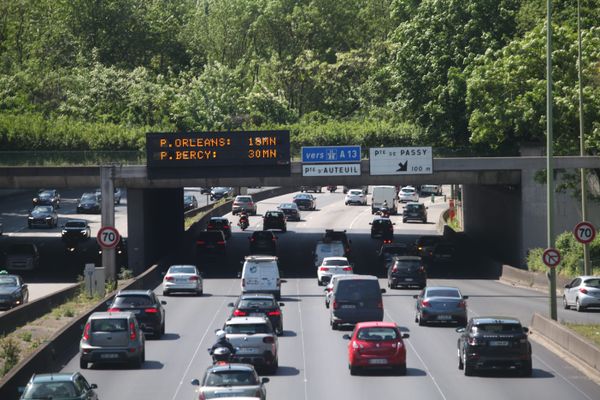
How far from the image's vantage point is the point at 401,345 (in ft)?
98.5

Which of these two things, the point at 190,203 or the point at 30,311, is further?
the point at 190,203

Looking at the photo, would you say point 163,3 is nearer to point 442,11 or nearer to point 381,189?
point 381,189

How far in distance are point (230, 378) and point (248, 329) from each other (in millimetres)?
7392

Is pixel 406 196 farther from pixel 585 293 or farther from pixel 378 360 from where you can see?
pixel 378 360

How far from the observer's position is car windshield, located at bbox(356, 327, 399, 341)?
30.0 meters

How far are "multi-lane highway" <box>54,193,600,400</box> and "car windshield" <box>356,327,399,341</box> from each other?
0.98 meters

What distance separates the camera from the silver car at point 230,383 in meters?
22.3

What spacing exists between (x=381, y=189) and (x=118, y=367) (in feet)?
265

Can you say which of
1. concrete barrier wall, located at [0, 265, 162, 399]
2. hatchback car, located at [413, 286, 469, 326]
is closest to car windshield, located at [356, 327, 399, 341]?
concrete barrier wall, located at [0, 265, 162, 399]

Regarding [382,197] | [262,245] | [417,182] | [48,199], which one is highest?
[417,182]

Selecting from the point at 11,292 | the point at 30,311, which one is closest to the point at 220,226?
the point at 11,292

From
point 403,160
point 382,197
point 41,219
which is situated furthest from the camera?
point 382,197

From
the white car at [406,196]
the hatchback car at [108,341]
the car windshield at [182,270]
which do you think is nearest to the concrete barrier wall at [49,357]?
the hatchback car at [108,341]

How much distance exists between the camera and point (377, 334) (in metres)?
30.0
